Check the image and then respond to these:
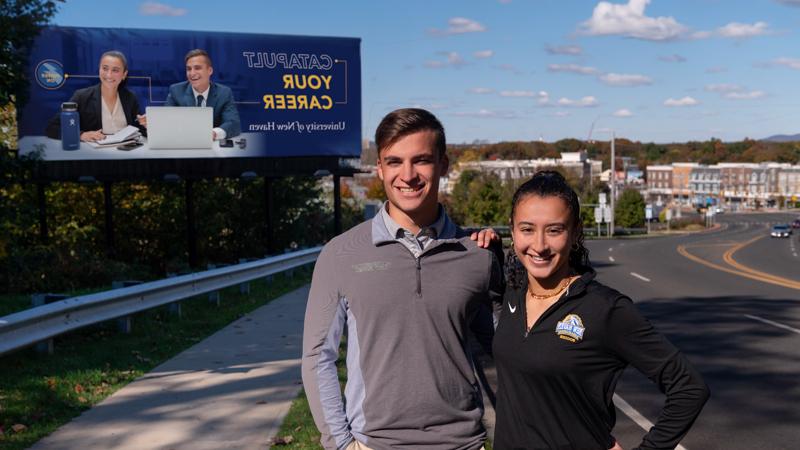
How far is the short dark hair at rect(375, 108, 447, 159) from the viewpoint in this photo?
3.43 metres

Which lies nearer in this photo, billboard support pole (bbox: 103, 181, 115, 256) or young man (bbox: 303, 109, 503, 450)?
young man (bbox: 303, 109, 503, 450)

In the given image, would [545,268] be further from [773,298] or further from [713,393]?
[773,298]

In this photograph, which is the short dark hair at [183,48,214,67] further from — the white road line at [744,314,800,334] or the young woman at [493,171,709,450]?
the young woman at [493,171,709,450]

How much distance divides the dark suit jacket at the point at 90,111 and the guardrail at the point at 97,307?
32.3 feet

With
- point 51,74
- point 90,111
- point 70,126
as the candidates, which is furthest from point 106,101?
point 51,74

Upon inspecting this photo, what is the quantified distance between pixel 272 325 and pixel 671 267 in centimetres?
2049

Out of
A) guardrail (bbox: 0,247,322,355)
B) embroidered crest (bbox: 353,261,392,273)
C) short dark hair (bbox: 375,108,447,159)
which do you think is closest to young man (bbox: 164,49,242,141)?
guardrail (bbox: 0,247,322,355)

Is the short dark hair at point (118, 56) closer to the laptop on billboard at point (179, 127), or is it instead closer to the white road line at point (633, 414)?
the laptop on billboard at point (179, 127)

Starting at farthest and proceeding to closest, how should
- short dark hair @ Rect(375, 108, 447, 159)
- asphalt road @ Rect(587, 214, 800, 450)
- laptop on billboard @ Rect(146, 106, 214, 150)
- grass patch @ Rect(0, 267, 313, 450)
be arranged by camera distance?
1. laptop on billboard @ Rect(146, 106, 214, 150)
2. asphalt road @ Rect(587, 214, 800, 450)
3. grass patch @ Rect(0, 267, 313, 450)
4. short dark hair @ Rect(375, 108, 447, 159)

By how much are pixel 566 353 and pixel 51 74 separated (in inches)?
870

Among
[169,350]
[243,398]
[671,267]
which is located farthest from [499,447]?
[671,267]

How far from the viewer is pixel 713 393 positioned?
30.4ft

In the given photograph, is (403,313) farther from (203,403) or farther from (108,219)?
(108,219)

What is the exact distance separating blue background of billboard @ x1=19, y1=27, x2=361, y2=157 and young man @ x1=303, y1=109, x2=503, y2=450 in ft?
69.0
